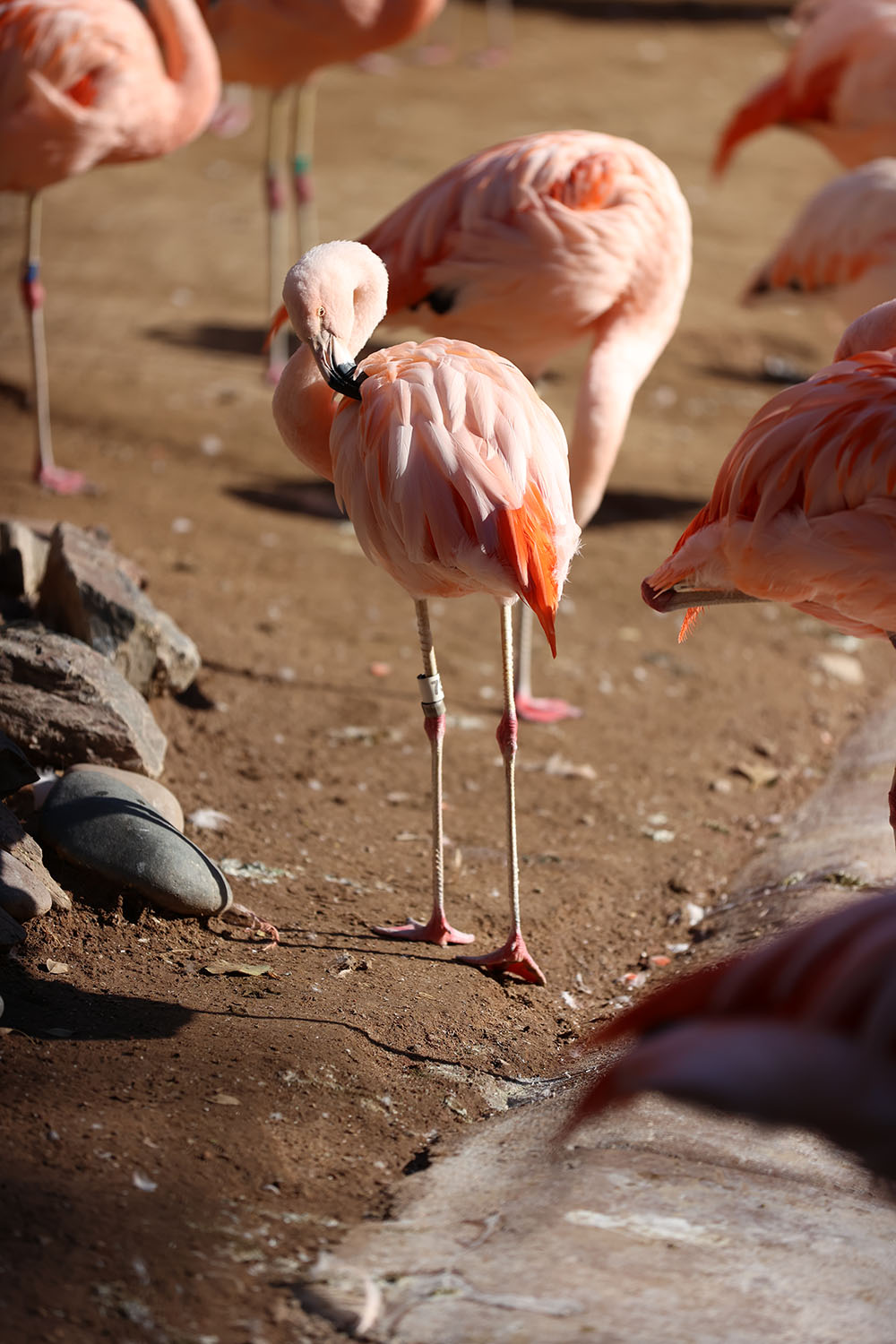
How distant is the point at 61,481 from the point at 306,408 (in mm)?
2480

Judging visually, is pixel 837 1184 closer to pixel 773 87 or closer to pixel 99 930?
pixel 99 930

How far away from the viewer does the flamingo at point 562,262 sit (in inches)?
162

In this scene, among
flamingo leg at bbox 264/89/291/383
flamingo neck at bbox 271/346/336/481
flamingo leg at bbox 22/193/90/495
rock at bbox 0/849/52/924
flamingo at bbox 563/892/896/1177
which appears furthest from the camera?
flamingo leg at bbox 264/89/291/383

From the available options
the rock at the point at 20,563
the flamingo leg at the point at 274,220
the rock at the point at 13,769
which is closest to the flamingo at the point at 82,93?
the flamingo leg at the point at 274,220

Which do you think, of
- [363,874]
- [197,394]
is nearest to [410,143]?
[197,394]

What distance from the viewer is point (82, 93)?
5.13 meters

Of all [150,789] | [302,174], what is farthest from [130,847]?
[302,174]

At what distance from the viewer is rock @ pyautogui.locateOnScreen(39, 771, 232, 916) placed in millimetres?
A: 3057

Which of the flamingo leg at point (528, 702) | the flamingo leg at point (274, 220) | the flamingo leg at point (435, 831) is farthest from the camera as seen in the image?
the flamingo leg at point (274, 220)

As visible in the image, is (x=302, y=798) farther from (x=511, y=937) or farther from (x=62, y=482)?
(x=62, y=482)

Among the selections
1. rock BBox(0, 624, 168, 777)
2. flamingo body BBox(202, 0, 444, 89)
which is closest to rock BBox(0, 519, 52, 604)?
rock BBox(0, 624, 168, 777)

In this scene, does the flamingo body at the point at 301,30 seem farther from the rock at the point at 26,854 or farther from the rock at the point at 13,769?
the rock at the point at 26,854

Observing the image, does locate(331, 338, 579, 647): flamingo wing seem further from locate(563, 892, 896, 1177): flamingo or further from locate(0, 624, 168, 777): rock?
locate(563, 892, 896, 1177): flamingo

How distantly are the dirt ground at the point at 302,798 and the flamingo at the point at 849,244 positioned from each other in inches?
43.9
